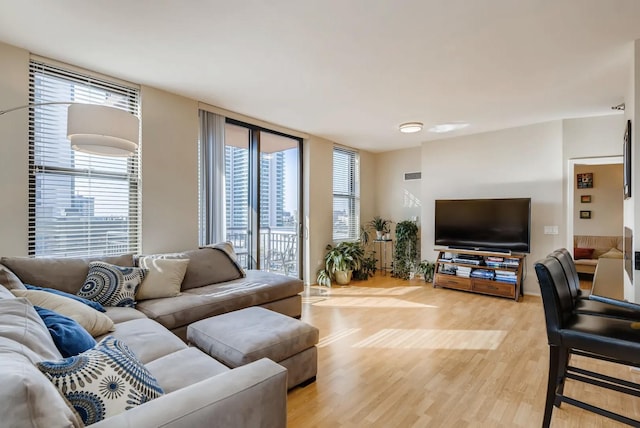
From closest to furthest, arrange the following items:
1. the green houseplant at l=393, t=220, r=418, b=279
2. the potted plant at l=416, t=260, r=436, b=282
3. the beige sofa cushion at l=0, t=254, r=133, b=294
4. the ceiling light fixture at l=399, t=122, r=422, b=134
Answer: the beige sofa cushion at l=0, t=254, r=133, b=294
the ceiling light fixture at l=399, t=122, r=422, b=134
the potted plant at l=416, t=260, r=436, b=282
the green houseplant at l=393, t=220, r=418, b=279

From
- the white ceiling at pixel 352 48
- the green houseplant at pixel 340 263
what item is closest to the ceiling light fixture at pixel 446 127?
the white ceiling at pixel 352 48

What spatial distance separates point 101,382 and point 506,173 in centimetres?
550

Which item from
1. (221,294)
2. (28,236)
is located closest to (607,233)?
(221,294)

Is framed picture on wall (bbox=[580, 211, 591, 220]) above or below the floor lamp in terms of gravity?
below

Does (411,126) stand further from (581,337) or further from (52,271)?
(52,271)

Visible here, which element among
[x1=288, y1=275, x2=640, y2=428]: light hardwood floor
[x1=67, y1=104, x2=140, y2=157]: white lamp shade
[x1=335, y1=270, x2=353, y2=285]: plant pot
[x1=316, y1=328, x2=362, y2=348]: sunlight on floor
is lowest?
[x1=288, y1=275, x2=640, y2=428]: light hardwood floor

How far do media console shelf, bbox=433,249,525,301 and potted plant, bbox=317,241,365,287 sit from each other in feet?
4.39

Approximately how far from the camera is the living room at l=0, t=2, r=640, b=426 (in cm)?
260

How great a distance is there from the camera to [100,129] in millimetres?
2090

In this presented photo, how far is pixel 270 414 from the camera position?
3.85 ft

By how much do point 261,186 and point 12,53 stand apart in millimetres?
2811

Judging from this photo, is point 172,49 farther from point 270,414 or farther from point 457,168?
point 457,168

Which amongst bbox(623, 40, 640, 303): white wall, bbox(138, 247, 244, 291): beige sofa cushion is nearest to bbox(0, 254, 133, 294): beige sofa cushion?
bbox(138, 247, 244, 291): beige sofa cushion

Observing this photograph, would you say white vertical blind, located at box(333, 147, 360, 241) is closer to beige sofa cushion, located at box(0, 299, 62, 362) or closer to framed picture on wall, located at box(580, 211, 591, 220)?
framed picture on wall, located at box(580, 211, 591, 220)
